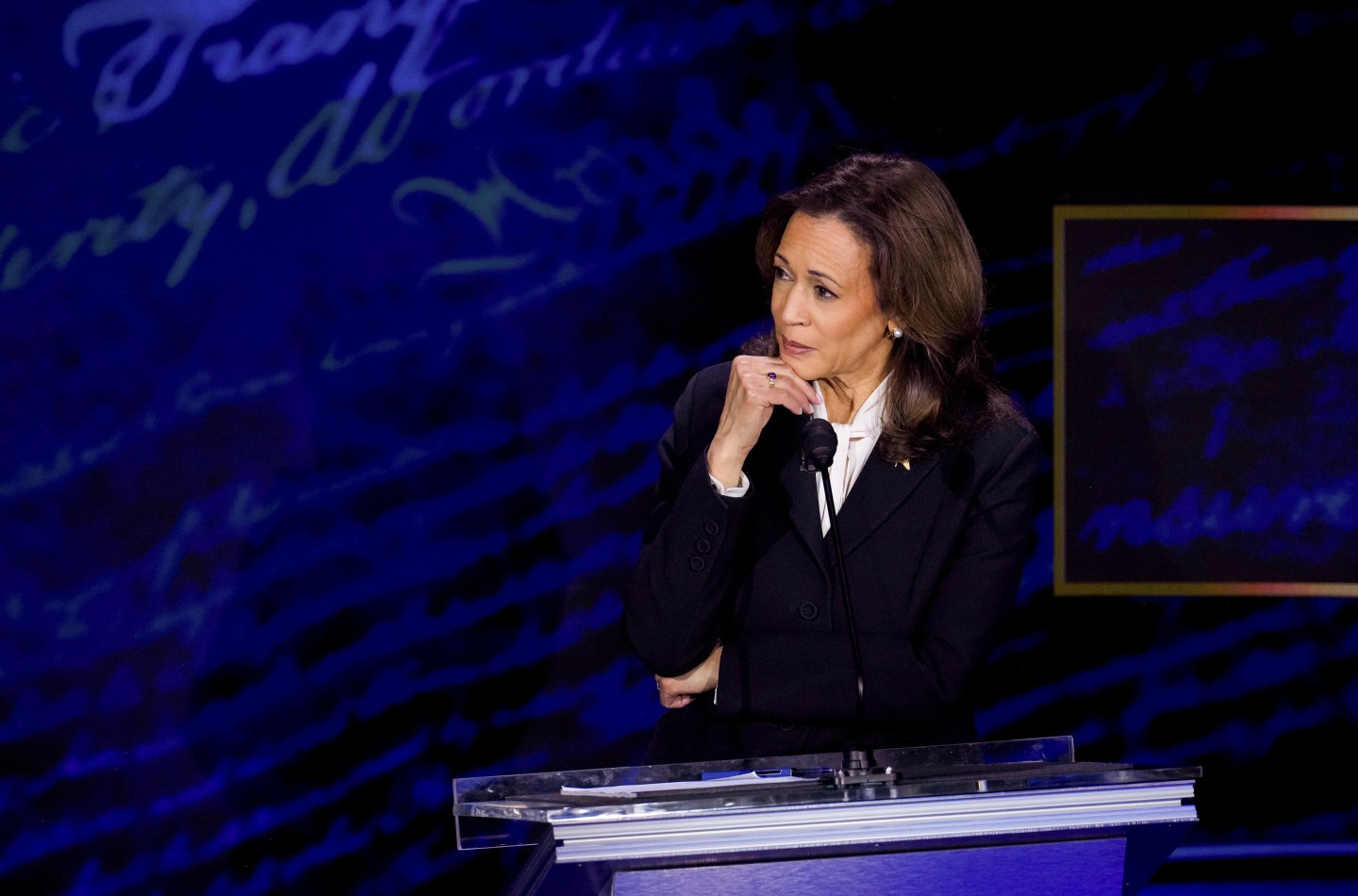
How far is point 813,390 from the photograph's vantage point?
2.23 m

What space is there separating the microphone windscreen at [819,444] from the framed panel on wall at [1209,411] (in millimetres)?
1857

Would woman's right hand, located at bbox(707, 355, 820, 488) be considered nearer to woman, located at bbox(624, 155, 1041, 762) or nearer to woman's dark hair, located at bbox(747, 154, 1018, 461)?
woman, located at bbox(624, 155, 1041, 762)

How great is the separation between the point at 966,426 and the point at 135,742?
2.30m

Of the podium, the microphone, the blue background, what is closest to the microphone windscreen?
the microphone

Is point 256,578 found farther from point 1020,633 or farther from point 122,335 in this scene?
point 1020,633

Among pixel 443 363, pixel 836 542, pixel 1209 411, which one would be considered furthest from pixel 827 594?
pixel 1209 411

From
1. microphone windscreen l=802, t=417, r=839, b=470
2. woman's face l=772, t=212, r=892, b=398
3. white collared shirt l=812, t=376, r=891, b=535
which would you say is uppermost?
woman's face l=772, t=212, r=892, b=398

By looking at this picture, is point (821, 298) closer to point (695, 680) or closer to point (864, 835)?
point (695, 680)

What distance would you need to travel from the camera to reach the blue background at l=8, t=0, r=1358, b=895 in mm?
3463

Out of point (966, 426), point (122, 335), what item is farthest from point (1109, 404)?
point (122, 335)

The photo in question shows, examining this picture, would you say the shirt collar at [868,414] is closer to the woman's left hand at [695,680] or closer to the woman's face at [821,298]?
the woman's face at [821,298]

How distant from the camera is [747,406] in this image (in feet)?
6.96

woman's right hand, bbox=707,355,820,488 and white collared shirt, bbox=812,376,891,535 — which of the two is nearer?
woman's right hand, bbox=707,355,820,488

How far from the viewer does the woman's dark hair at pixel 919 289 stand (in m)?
2.27
